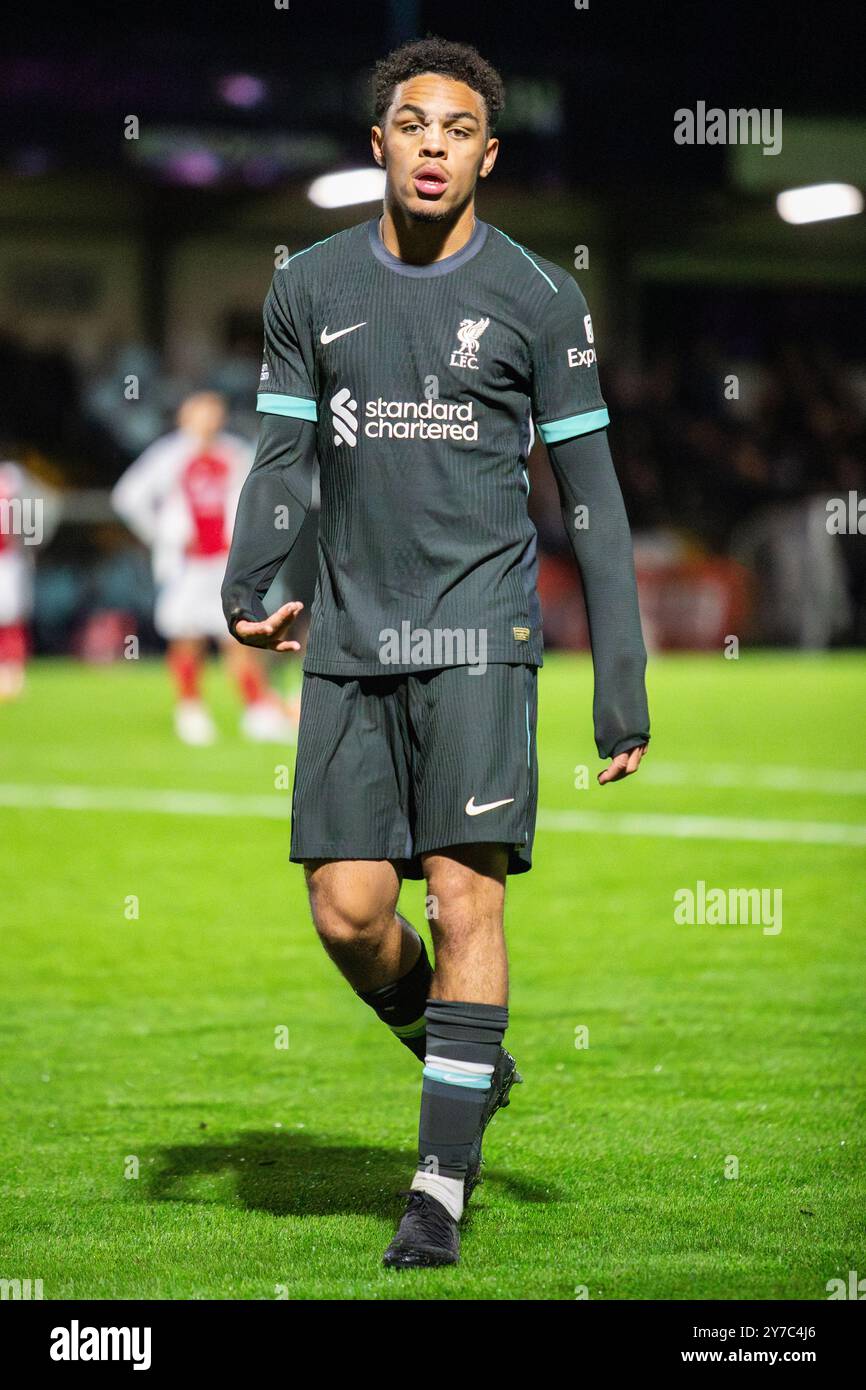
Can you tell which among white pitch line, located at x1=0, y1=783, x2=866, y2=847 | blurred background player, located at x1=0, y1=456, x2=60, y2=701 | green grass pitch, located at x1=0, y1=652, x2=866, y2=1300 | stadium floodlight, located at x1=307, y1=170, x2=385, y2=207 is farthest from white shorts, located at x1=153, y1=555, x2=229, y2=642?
stadium floodlight, located at x1=307, y1=170, x2=385, y2=207

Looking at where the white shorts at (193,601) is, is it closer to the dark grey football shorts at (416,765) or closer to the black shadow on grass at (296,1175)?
the black shadow on grass at (296,1175)

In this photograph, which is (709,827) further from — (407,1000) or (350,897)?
(350,897)

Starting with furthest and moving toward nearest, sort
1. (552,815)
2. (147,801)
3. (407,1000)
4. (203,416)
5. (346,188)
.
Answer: (346,188), (203,416), (147,801), (552,815), (407,1000)

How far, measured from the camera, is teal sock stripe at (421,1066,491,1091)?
14.6ft

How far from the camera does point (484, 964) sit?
4.45 m

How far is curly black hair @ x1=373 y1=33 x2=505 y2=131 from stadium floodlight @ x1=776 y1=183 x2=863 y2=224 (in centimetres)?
2596

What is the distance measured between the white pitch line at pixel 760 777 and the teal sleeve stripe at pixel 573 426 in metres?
8.62

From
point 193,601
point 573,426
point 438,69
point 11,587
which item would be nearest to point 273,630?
point 573,426

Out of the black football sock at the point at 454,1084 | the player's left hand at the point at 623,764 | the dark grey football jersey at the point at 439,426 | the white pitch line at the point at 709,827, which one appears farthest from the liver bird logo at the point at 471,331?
the white pitch line at the point at 709,827

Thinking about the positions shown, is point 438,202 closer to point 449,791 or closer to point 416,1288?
point 449,791

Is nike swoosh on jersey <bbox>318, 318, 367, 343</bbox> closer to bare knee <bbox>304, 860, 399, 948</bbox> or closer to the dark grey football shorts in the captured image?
the dark grey football shorts

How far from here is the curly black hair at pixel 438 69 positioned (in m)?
4.51

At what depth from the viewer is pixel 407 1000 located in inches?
192

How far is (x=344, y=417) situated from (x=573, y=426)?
1.59 ft
